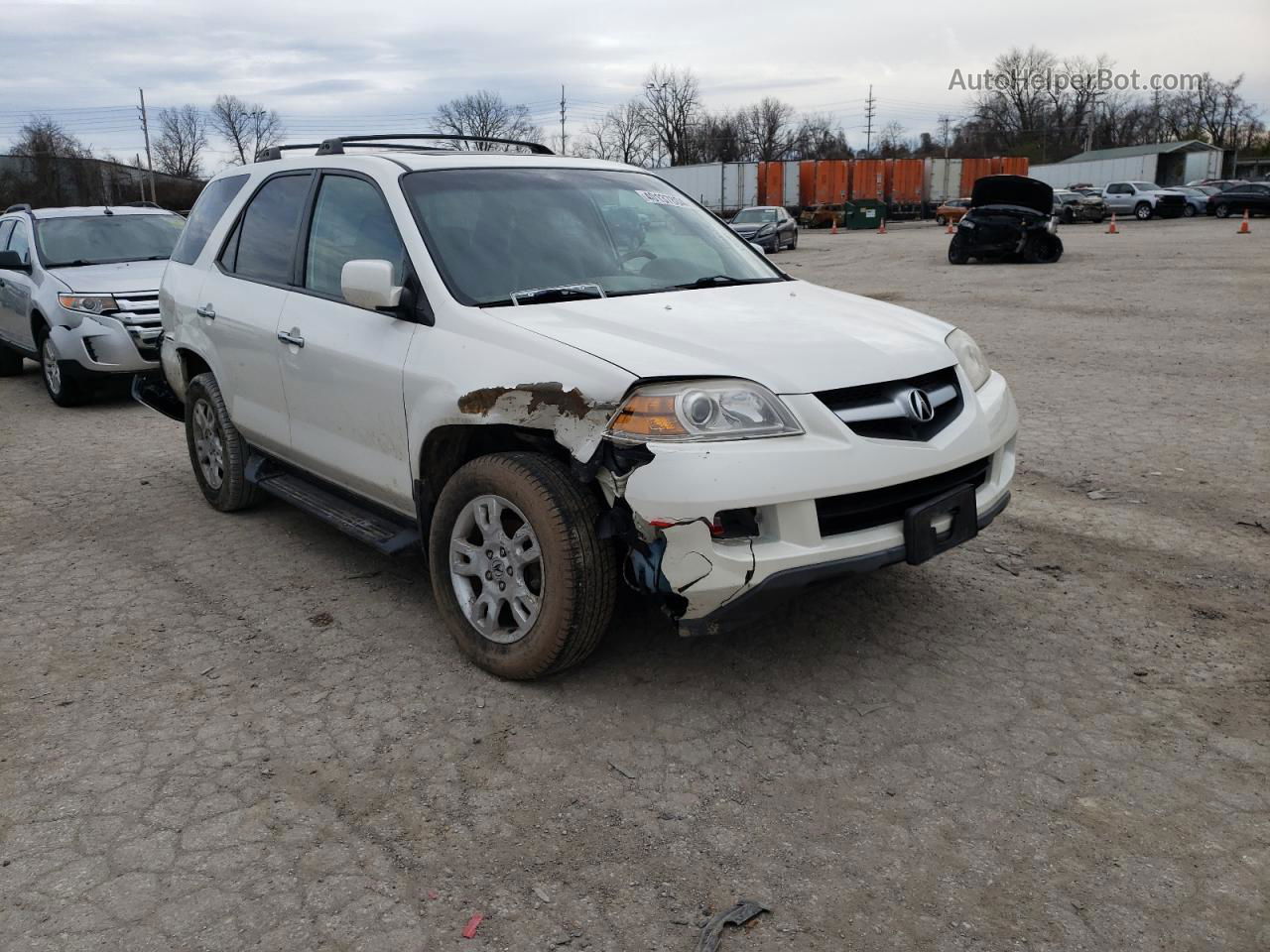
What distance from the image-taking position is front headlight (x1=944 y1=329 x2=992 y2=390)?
12.7 feet

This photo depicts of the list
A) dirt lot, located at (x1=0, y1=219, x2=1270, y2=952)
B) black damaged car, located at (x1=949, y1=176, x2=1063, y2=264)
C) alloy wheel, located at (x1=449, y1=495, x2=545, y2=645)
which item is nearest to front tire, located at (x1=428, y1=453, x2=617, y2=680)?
alloy wheel, located at (x1=449, y1=495, x2=545, y2=645)

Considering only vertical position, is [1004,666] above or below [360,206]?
below

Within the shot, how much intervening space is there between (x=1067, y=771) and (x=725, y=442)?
1399 millimetres

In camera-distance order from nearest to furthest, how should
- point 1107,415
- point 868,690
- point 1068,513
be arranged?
point 868,690, point 1068,513, point 1107,415

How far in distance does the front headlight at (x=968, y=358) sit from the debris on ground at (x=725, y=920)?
2.18 m

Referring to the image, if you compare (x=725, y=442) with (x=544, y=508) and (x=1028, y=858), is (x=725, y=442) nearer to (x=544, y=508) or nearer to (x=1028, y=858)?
(x=544, y=508)

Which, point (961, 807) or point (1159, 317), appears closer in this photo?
point (961, 807)

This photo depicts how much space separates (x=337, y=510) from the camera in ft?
14.5

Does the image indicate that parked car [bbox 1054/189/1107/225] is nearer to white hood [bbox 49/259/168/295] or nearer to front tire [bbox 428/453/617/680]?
white hood [bbox 49/259/168/295]

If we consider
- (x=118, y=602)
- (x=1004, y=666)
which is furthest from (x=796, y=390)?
(x=118, y=602)

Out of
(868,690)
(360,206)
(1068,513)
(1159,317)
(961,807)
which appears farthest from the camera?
(1159,317)

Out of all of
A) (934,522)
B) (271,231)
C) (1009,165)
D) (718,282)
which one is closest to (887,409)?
(934,522)

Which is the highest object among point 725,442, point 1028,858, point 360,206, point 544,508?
point 360,206

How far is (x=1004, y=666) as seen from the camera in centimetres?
365
